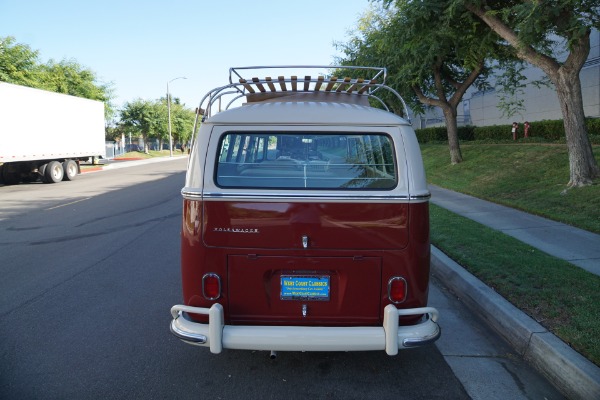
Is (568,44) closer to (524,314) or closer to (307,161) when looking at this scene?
(524,314)

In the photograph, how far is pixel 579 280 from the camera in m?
5.09

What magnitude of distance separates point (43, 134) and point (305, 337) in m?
19.7

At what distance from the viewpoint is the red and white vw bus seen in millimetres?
3330

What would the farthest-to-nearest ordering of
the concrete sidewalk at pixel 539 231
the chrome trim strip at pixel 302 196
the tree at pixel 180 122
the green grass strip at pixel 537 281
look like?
the tree at pixel 180 122 → the concrete sidewalk at pixel 539 231 → the green grass strip at pixel 537 281 → the chrome trim strip at pixel 302 196

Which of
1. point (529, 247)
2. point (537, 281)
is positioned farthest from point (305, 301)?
point (529, 247)

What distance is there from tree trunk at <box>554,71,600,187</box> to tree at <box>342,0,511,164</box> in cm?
318

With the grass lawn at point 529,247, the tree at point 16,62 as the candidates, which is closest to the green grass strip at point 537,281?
the grass lawn at point 529,247

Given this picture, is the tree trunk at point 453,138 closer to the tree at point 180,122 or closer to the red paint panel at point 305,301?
the red paint panel at point 305,301

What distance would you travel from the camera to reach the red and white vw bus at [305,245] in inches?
131

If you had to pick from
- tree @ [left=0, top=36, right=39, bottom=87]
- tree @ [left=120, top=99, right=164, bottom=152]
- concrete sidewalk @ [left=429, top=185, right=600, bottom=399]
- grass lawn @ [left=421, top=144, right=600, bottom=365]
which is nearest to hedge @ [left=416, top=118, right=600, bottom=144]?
grass lawn @ [left=421, top=144, right=600, bottom=365]

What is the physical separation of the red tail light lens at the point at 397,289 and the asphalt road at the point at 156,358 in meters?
0.65

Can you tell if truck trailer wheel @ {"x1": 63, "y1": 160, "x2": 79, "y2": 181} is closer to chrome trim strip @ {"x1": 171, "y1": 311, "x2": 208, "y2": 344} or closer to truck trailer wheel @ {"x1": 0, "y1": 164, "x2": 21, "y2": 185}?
truck trailer wheel @ {"x1": 0, "y1": 164, "x2": 21, "y2": 185}

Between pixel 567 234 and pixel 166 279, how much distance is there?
20.1 ft

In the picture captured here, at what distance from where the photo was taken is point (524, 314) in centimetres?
430
